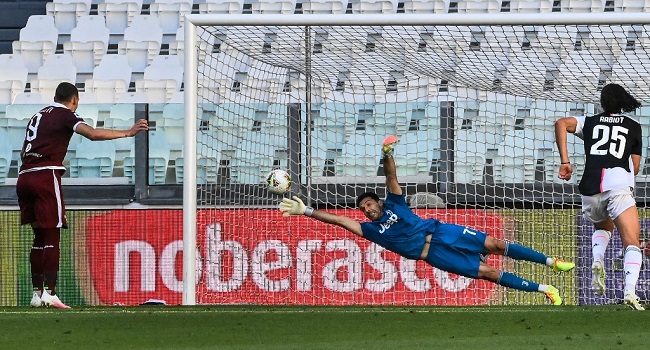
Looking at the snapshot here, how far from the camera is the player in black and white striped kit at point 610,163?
21.9 feet

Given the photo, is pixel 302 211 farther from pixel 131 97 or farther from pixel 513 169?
pixel 131 97

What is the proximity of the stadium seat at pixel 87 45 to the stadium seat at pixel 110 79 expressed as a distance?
0.27m

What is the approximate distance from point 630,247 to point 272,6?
26.4 ft

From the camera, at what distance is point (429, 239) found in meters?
7.94

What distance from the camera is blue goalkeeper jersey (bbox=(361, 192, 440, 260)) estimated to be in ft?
25.6

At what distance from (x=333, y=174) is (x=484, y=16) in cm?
225

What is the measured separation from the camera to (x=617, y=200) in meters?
6.71

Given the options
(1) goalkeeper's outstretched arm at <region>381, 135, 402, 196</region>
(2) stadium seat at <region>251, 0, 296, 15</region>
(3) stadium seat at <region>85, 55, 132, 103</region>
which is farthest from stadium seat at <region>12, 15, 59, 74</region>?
(1) goalkeeper's outstretched arm at <region>381, 135, 402, 196</region>

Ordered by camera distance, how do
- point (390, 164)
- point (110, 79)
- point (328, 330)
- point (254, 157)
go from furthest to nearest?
point (110, 79) → point (254, 157) → point (390, 164) → point (328, 330)

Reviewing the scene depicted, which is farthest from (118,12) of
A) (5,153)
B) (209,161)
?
(209,161)

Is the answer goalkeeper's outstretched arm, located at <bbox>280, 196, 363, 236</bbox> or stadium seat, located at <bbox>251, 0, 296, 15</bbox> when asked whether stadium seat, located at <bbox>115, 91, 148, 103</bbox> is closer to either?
stadium seat, located at <bbox>251, 0, 296, 15</bbox>

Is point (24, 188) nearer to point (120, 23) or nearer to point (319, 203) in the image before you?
point (319, 203)

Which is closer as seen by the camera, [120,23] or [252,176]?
[252,176]

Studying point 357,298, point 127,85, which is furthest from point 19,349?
point 127,85
